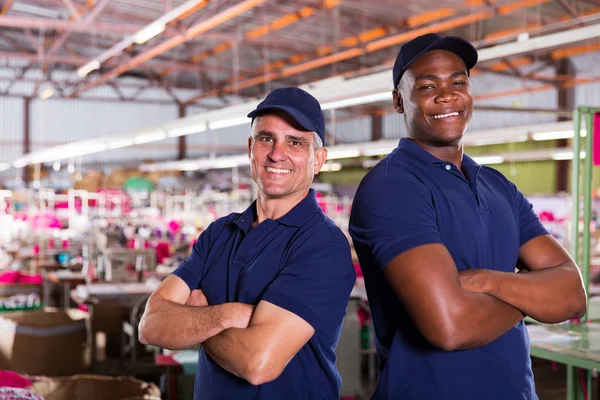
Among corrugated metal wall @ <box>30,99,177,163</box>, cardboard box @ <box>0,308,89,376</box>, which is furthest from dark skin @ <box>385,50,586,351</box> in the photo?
corrugated metal wall @ <box>30,99,177,163</box>

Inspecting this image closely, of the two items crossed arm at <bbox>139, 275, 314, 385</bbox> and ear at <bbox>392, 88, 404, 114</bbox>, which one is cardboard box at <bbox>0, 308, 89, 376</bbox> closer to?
crossed arm at <bbox>139, 275, 314, 385</bbox>

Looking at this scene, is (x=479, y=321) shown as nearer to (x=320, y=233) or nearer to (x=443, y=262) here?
(x=443, y=262)

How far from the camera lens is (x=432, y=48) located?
177 centimetres

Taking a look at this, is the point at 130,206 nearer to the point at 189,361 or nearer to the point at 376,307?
the point at 189,361

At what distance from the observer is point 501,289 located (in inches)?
64.6

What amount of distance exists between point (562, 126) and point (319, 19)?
24.6 ft

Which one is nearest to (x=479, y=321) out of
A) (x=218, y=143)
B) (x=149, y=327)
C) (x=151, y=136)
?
(x=149, y=327)

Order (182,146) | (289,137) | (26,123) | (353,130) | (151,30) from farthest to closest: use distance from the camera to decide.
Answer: (353,130)
(182,146)
(26,123)
(151,30)
(289,137)

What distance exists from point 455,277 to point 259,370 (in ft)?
1.68

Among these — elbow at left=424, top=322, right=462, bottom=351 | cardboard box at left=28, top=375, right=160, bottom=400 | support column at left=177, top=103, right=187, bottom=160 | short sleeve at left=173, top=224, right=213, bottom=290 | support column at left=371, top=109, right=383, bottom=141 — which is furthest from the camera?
support column at left=177, top=103, right=187, bottom=160

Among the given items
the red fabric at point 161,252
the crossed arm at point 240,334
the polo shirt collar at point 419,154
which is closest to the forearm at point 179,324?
the crossed arm at point 240,334

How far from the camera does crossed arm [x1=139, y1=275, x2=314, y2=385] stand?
5.42 ft

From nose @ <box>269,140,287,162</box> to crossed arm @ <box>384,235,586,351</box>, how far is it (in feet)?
1.43

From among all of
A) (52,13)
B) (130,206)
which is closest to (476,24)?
(130,206)
